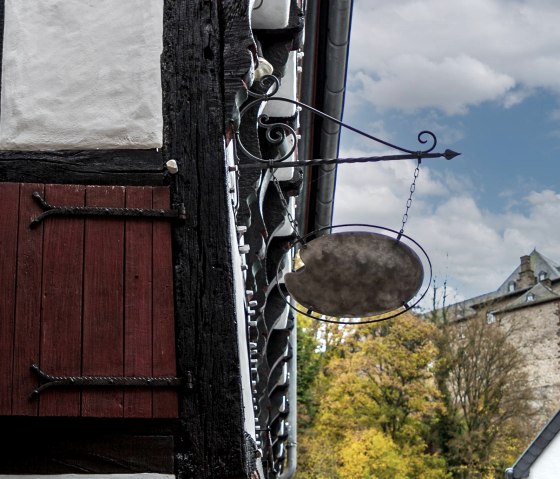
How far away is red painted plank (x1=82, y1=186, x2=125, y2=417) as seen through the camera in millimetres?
3529

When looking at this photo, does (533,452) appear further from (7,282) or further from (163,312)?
(7,282)

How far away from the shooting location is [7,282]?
3605 mm

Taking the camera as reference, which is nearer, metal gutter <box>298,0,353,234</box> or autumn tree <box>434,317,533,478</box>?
metal gutter <box>298,0,353,234</box>

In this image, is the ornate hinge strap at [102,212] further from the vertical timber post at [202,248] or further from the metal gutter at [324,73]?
the metal gutter at [324,73]

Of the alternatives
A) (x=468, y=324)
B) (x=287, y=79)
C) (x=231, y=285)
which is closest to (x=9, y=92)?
(x=231, y=285)

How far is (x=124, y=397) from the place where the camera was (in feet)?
11.6

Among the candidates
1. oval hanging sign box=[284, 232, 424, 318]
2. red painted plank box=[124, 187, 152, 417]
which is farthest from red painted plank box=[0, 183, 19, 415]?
oval hanging sign box=[284, 232, 424, 318]

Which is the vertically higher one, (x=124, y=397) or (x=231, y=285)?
(x=231, y=285)

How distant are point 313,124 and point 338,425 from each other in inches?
808

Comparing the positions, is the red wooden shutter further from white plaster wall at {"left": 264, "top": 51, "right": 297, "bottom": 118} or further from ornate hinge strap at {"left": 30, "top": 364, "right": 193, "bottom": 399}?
white plaster wall at {"left": 264, "top": 51, "right": 297, "bottom": 118}

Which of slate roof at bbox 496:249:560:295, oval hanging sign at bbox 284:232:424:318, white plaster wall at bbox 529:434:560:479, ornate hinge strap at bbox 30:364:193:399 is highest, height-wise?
slate roof at bbox 496:249:560:295

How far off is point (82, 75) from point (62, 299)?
0.94 m

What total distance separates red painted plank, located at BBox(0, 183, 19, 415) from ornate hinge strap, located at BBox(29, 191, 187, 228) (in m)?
0.09

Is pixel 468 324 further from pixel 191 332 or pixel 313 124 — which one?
pixel 191 332
